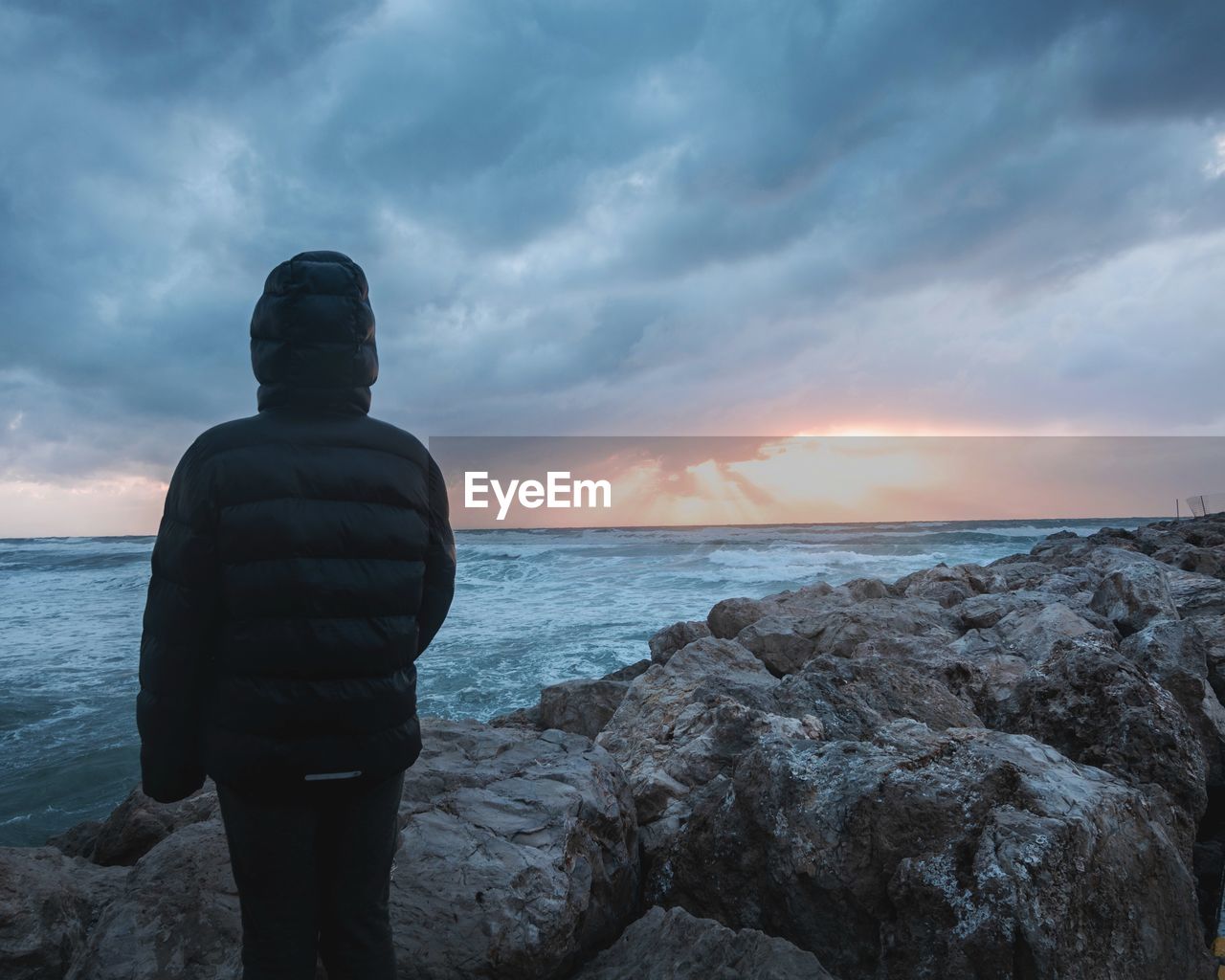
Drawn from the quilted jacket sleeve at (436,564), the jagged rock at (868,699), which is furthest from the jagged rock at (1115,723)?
the quilted jacket sleeve at (436,564)

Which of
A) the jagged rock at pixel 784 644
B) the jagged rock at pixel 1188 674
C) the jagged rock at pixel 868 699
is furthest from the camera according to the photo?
the jagged rock at pixel 784 644

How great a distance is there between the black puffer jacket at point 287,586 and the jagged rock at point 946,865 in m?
1.39

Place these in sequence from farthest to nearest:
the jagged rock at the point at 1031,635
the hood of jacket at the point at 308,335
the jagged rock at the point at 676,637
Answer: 1. the jagged rock at the point at 676,637
2. the jagged rock at the point at 1031,635
3. the hood of jacket at the point at 308,335

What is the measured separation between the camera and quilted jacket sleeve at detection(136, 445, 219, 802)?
1688 mm

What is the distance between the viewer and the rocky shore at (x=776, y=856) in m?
2.19

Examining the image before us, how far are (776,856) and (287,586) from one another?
1.79 meters

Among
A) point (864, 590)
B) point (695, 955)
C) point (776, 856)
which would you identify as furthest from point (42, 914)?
point (864, 590)

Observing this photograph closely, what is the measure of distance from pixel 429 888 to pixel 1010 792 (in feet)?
5.90

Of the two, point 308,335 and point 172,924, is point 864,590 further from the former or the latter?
point 308,335

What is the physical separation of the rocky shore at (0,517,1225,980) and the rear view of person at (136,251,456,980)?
2.25ft

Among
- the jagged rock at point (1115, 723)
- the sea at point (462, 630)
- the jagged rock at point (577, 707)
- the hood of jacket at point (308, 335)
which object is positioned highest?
the hood of jacket at point (308, 335)

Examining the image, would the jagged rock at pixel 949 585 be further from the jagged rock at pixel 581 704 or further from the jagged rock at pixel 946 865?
the jagged rock at pixel 946 865

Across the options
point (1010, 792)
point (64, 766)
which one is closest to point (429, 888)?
point (1010, 792)

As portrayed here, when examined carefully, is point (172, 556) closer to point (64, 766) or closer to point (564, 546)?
point (64, 766)
